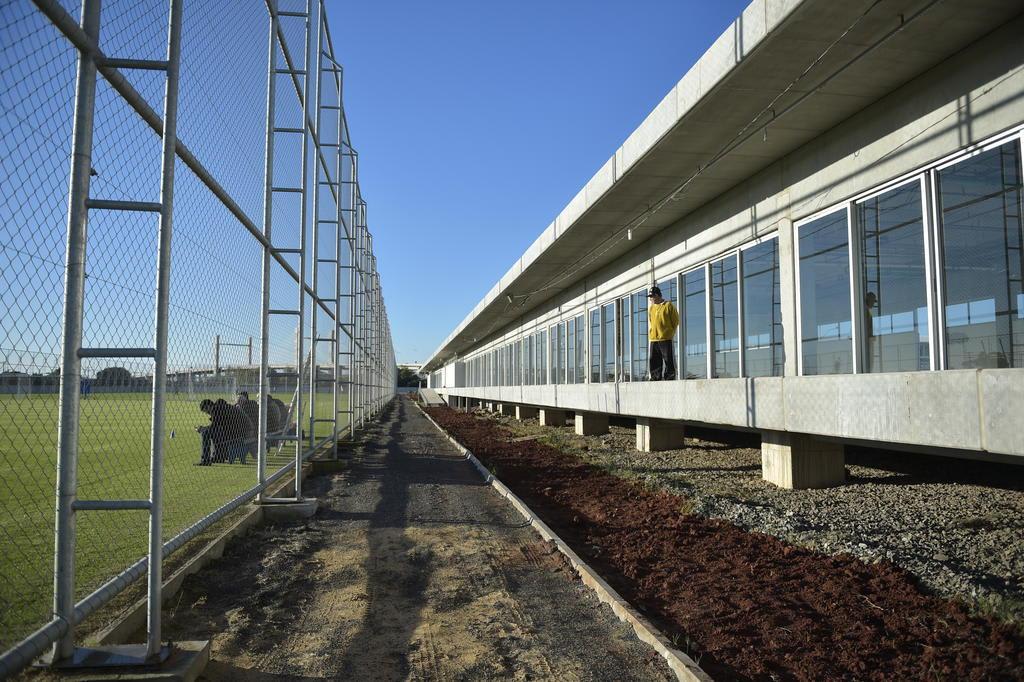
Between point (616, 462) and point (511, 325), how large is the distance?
2089 cm

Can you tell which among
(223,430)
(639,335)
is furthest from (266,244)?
(639,335)

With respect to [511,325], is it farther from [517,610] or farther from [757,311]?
[517,610]

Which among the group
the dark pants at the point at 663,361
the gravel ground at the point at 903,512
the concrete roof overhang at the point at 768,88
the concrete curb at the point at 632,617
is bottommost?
the concrete curb at the point at 632,617

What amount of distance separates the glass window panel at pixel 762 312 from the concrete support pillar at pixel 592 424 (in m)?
9.21

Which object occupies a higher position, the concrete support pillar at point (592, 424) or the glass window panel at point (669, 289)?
the glass window panel at point (669, 289)

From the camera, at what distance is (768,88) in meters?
7.91

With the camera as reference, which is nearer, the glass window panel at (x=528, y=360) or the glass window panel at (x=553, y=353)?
the glass window panel at (x=553, y=353)

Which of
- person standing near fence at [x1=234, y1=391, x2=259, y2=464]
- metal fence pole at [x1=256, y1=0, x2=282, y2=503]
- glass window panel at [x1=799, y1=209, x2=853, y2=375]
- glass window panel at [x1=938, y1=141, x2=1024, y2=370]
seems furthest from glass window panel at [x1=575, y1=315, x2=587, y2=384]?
glass window panel at [x1=938, y1=141, x2=1024, y2=370]

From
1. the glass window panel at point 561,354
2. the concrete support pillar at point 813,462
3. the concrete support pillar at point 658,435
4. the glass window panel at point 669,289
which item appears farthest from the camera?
the glass window panel at point 561,354

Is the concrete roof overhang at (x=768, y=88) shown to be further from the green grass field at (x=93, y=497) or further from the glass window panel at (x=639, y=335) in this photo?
the green grass field at (x=93, y=497)

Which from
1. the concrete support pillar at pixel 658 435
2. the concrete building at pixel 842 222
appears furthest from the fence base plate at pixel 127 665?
the concrete support pillar at pixel 658 435

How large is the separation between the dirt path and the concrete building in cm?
341

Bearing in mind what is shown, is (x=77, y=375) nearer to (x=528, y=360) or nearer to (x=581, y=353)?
(x=581, y=353)

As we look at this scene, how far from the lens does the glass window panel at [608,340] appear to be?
17.7 metres
